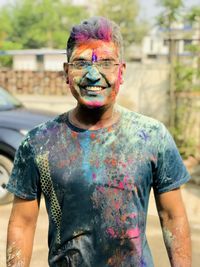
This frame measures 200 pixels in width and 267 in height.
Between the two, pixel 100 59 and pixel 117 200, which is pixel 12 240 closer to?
pixel 117 200

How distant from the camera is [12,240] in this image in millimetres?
1752

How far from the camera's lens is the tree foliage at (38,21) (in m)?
59.4

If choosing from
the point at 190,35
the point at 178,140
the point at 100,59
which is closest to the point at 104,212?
the point at 100,59

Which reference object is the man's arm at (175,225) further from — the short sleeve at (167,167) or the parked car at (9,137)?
the parked car at (9,137)

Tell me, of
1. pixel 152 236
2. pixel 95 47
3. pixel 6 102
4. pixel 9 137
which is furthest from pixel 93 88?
pixel 6 102

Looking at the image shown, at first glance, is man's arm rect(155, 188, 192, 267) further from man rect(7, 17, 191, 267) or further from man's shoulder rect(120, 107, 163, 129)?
man's shoulder rect(120, 107, 163, 129)

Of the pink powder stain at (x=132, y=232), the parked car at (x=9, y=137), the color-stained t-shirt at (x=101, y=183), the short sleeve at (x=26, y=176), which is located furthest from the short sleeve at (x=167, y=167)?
the parked car at (x=9, y=137)

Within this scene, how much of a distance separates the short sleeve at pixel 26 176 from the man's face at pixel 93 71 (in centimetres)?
26

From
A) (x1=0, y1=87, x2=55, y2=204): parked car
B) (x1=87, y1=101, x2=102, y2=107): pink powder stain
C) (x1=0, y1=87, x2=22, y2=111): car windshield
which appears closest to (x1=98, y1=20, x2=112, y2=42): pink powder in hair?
(x1=87, y1=101, x2=102, y2=107): pink powder stain

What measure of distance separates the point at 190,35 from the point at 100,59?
7.64 meters

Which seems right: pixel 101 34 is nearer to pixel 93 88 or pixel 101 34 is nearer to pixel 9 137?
pixel 93 88

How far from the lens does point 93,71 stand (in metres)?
1.68

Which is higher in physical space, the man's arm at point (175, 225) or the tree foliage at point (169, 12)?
the tree foliage at point (169, 12)

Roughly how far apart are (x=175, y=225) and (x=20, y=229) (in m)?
0.56
